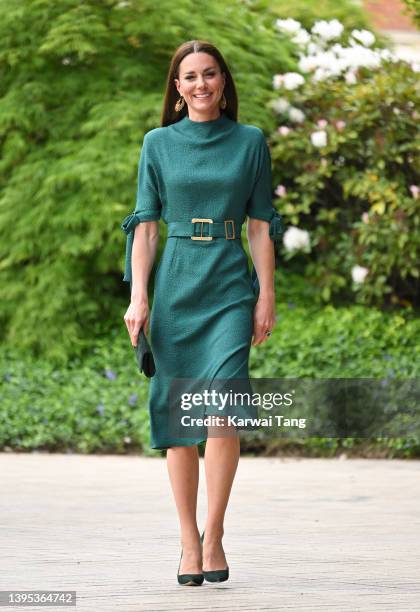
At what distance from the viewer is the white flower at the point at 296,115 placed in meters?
11.5

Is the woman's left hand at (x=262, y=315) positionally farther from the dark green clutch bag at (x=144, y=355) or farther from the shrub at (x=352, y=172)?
the shrub at (x=352, y=172)

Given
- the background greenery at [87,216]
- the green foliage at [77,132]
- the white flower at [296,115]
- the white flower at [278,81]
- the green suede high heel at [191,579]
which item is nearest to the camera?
the green suede high heel at [191,579]

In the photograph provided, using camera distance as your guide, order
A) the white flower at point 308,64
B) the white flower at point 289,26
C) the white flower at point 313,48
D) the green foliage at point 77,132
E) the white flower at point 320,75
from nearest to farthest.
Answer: the green foliage at point 77,132
the white flower at point 320,75
the white flower at point 308,64
the white flower at point 313,48
the white flower at point 289,26

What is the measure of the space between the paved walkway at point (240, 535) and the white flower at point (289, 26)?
419 cm

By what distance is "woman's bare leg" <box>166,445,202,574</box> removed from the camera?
5.10m

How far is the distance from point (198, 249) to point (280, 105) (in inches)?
260

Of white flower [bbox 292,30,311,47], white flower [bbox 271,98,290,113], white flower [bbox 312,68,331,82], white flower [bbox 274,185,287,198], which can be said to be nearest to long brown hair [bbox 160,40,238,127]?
white flower [bbox 274,185,287,198]

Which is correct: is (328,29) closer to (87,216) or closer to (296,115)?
(296,115)

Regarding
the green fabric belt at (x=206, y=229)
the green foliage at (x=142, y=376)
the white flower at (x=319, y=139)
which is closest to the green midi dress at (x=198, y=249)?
the green fabric belt at (x=206, y=229)

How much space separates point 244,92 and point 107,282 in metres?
1.88

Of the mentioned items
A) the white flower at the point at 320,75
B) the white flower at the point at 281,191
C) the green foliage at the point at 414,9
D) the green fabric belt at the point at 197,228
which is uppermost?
the green fabric belt at the point at 197,228

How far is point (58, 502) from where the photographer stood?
7875 millimetres

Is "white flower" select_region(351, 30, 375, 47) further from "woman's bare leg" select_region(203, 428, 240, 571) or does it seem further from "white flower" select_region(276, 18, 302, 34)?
"woman's bare leg" select_region(203, 428, 240, 571)

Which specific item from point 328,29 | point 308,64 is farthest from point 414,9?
point 328,29
